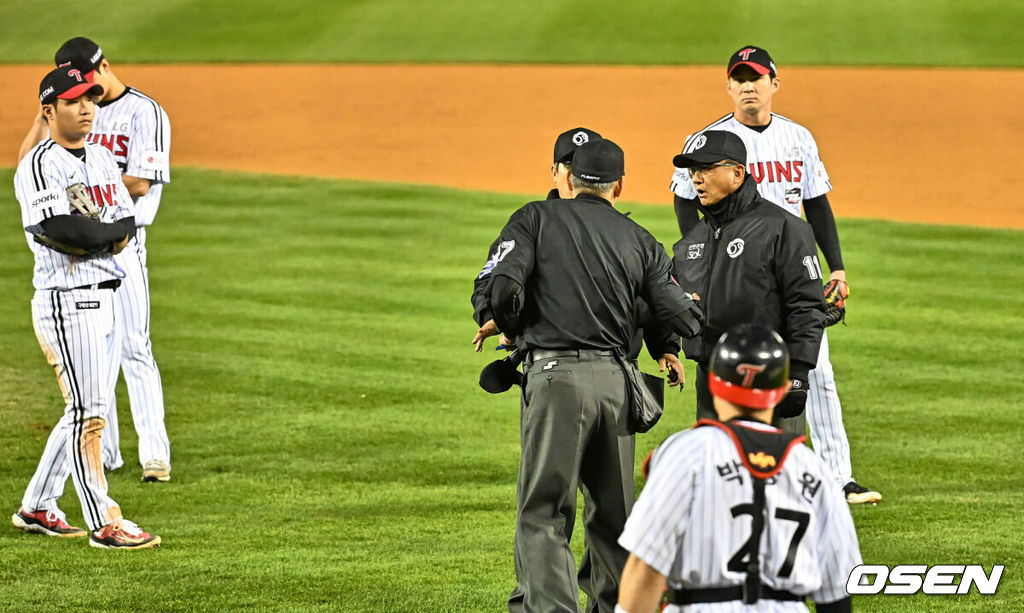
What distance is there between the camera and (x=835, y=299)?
710 centimetres

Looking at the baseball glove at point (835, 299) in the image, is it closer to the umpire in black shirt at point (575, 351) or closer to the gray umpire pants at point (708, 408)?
the gray umpire pants at point (708, 408)

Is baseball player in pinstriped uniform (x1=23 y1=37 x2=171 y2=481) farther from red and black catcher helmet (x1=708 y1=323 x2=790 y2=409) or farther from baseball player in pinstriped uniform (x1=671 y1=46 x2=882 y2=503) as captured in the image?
red and black catcher helmet (x1=708 y1=323 x2=790 y2=409)

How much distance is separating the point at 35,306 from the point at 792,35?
32347mm

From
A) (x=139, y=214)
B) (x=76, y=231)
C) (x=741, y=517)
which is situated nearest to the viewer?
(x=741, y=517)

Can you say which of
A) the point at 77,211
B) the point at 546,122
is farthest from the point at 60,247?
the point at 546,122

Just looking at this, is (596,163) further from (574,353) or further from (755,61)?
(755,61)

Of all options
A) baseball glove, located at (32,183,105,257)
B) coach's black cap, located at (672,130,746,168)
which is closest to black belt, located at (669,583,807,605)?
coach's black cap, located at (672,130,746,168)

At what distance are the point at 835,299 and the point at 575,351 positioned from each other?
241cm

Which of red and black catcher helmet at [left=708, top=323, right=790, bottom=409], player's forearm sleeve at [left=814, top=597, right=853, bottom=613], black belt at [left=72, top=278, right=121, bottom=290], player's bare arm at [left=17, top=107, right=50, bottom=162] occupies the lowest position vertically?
player's forearm sleeve at [left=814, top=597, right=853, bottom=613]

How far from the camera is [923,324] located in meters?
13.1

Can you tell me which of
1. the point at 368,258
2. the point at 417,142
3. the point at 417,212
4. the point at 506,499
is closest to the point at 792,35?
the point at 417,142

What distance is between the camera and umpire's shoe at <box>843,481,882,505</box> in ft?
24.9

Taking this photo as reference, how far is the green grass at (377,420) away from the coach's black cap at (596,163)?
2003mm

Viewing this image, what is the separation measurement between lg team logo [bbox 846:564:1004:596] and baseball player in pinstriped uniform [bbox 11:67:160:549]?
362cm
